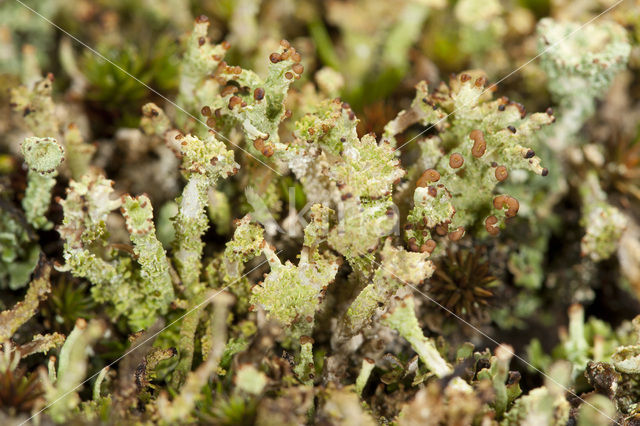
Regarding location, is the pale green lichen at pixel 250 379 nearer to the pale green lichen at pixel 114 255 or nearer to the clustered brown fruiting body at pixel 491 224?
the pale green lichen at pixel 114 255

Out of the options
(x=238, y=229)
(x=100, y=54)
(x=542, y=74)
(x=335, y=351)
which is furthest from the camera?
(x=542, y=74)

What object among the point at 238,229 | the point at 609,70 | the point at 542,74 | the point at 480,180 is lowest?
the point at 238,229

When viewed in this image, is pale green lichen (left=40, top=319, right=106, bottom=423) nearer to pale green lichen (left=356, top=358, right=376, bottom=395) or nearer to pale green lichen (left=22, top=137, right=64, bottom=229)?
pale green lichen (left=22, top=137, right=64, bottom=229)

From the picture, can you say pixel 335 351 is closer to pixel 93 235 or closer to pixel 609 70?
pixel 93 235

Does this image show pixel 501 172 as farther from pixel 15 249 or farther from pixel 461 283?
pixel 15 249

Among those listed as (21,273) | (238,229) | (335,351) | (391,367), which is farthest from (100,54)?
(391,367)

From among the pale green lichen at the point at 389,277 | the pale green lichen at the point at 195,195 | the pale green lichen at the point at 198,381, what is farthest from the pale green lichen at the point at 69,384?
the pale green lichen at the point at 389,277

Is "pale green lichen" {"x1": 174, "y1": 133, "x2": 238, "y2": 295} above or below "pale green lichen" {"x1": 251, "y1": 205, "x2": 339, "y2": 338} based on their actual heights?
above

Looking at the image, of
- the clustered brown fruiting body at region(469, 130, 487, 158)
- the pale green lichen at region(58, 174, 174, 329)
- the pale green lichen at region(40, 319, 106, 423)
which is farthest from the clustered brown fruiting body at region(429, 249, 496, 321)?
the pale green lichen at region(40, 319, 106, 423)
